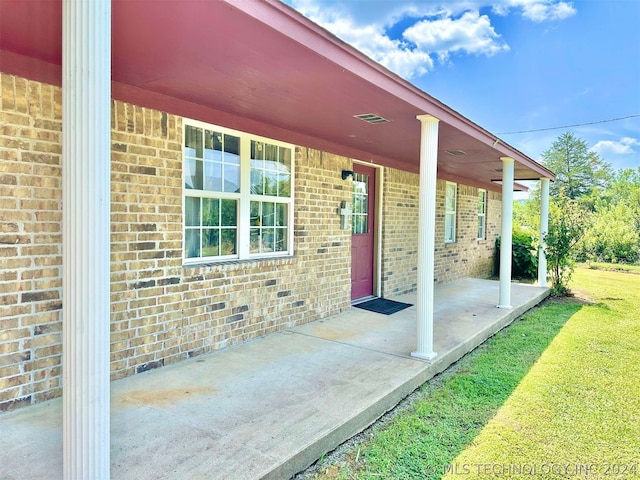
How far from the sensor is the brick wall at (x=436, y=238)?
25.2ft

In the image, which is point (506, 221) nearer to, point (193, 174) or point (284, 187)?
point (284, 187)

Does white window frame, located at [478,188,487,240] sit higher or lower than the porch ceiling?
lower

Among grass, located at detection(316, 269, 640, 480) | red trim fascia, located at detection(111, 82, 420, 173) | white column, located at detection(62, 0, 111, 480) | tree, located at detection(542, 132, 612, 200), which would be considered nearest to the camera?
white column, located at detection(62, 0, 111, 480)

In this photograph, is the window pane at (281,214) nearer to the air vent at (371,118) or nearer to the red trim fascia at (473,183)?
the air vent at (371,118)

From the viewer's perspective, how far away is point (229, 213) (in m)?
4.67

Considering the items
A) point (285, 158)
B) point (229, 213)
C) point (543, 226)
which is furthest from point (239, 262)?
point (543, 226)

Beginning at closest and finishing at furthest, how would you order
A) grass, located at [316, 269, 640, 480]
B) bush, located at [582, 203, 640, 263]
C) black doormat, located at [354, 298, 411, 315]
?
grass, located at [316, 269, 640, 480] < black doormat, located at [354, 298, 411, 315] < bush, located at [582, 203, 640, 263]

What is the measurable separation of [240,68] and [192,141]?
1.40 meters

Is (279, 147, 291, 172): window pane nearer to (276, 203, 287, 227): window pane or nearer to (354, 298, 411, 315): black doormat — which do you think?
(276, 203, 287, 227): window pane

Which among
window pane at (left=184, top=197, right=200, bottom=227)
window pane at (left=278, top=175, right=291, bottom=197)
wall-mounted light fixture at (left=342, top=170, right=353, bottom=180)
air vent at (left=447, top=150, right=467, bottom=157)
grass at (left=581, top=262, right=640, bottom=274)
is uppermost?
air vent at (left=447, top=150, right=467, bottom=157)

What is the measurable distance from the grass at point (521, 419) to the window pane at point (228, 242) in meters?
2.56

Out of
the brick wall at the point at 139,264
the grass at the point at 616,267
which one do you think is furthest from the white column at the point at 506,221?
the grass at the point at 616,267

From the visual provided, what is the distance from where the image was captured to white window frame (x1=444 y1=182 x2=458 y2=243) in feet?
33.0

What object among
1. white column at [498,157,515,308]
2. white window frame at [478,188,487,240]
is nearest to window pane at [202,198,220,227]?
white column at [498,157,515,308]
